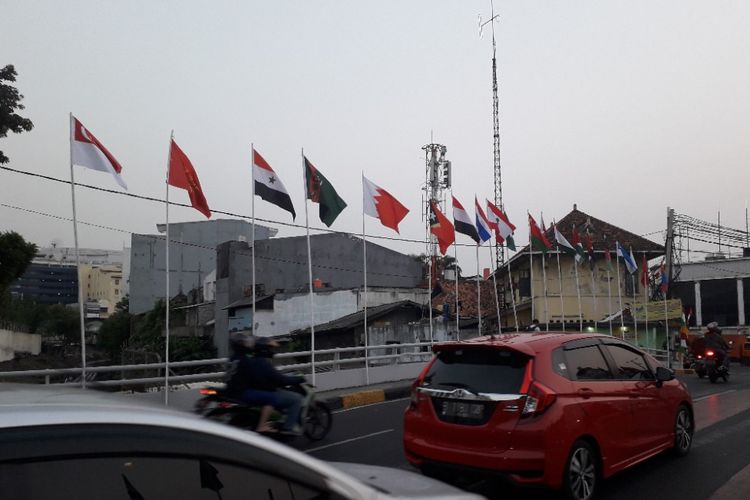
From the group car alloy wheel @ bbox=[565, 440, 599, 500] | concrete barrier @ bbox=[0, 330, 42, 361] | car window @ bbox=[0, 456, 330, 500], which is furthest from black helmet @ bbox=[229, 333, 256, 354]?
concrete barrier @ bbox=[0, 330, 42, 361]

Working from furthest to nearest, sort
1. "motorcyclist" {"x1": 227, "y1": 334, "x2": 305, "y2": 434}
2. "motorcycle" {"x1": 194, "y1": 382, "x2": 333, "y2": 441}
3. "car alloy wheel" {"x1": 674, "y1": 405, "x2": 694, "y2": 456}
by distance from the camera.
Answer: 1. "motorcyclist" {"x1": 227, "y1": 334, "x2": 305, "y2": 434}
2. "motorcycle" {"x1": 194, "y1": 382, "x2": 333, "y2": 441}
3. "car alloy wheel" {"x1": 674, "y1": 405, "x2": 694, "y2": 456}

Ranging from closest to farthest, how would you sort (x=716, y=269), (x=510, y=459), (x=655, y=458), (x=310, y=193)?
(x=510, y=459)
(x=655, y=458)
(x=310, y=193)
(x=716, y=269)

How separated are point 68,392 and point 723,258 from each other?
207ft

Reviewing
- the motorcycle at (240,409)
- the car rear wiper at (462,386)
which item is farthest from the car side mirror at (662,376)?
the motorcycle at (240,409)

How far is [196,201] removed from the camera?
12.6m

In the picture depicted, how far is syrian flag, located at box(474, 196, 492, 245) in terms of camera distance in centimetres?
2142

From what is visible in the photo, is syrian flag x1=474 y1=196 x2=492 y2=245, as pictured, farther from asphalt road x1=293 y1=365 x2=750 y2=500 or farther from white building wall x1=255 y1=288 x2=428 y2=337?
white building wall x1=255 y1=288 x2=428 y2=337

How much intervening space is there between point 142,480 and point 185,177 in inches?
434

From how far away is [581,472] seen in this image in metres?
5.45

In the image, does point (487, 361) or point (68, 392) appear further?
point (487, 361)

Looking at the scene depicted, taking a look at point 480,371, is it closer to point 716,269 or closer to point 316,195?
point 316,195

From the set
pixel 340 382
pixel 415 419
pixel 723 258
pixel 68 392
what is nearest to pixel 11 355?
pixel 340 382

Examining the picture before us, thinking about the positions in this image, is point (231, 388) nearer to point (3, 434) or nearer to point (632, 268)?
point (3, 434)

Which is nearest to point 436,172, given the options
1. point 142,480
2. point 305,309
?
point 305,309
